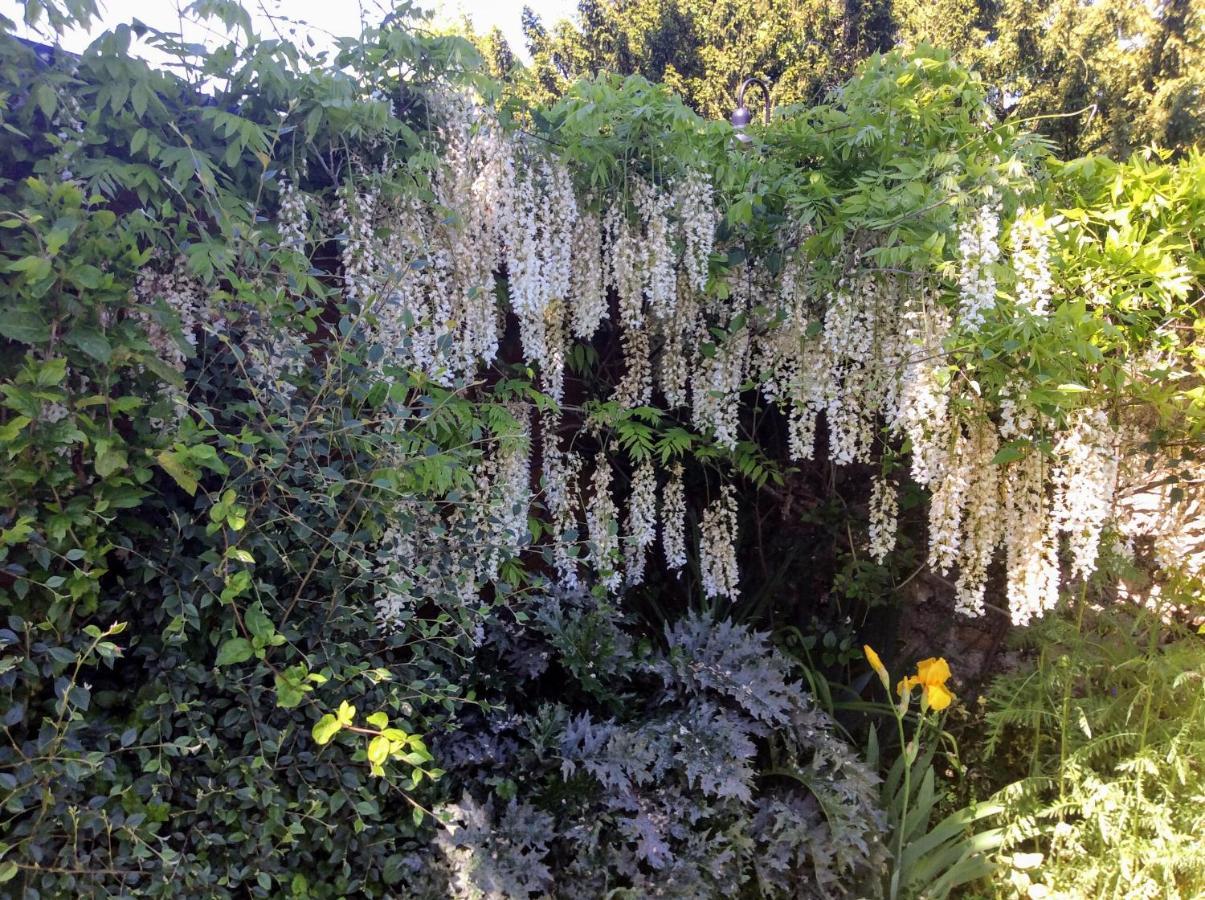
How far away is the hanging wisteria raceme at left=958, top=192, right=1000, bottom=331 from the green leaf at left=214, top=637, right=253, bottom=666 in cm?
235

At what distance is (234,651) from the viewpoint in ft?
6.61

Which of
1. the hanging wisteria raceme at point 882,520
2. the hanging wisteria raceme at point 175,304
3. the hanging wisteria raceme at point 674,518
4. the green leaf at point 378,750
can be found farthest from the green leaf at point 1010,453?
the hanging wisteria raceme at point 175,304

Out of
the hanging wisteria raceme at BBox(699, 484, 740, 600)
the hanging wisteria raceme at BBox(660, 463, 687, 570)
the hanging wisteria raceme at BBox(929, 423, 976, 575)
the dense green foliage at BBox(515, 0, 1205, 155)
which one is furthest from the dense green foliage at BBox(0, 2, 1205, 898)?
the dense green foliage at BBox(515, 0, 1205, 155)

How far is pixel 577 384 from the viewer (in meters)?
3.79

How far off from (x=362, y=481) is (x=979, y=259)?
204 cm

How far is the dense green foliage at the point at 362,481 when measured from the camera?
1.96 metres

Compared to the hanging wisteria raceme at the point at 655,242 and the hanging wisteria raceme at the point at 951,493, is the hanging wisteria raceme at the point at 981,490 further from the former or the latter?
the hanging wisteria raceme at the point at 655,242

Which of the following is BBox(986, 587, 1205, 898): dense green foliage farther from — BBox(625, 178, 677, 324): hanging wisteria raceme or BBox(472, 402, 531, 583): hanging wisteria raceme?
A: BBox(625, 178, 677, 324): hanging wisteria raceme

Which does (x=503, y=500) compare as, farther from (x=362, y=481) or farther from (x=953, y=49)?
(x=953, y=49)

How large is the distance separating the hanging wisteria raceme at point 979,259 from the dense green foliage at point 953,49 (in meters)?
9.41

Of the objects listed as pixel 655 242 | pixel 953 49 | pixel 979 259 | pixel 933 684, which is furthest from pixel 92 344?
pixel 953 49

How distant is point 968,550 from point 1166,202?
140 cm

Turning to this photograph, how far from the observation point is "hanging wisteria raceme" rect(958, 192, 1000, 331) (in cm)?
264

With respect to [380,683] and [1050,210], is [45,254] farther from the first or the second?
[1050,210]
